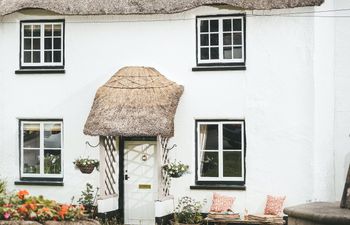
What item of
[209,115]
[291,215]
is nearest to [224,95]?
[209,115]

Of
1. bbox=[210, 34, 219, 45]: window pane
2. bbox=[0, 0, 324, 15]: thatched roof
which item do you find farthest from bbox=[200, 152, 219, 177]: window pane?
bbox=[0, 0, 324, 15]: thatched roof

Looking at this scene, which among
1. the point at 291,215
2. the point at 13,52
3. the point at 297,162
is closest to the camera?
the point at 291,215

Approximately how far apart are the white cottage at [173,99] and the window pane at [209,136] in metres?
0.03

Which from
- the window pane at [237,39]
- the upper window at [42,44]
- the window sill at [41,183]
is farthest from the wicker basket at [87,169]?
the window pane at [237,39]

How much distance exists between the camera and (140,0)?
22.7 meters

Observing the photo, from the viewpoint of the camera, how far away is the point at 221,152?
22.4 metres

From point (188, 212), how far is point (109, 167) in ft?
8.33

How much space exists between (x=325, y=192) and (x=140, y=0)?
7.22 metres

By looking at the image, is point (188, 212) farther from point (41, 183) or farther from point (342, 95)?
point (342, 95)

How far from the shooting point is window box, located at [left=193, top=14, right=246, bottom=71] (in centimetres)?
2239

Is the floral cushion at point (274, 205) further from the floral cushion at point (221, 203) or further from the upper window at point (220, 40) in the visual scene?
the upper window at point (220, 40)

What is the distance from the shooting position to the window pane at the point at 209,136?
73.7 feet

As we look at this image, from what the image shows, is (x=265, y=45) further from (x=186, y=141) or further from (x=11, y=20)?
(x=11, y=20)

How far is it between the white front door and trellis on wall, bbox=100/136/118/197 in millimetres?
318
